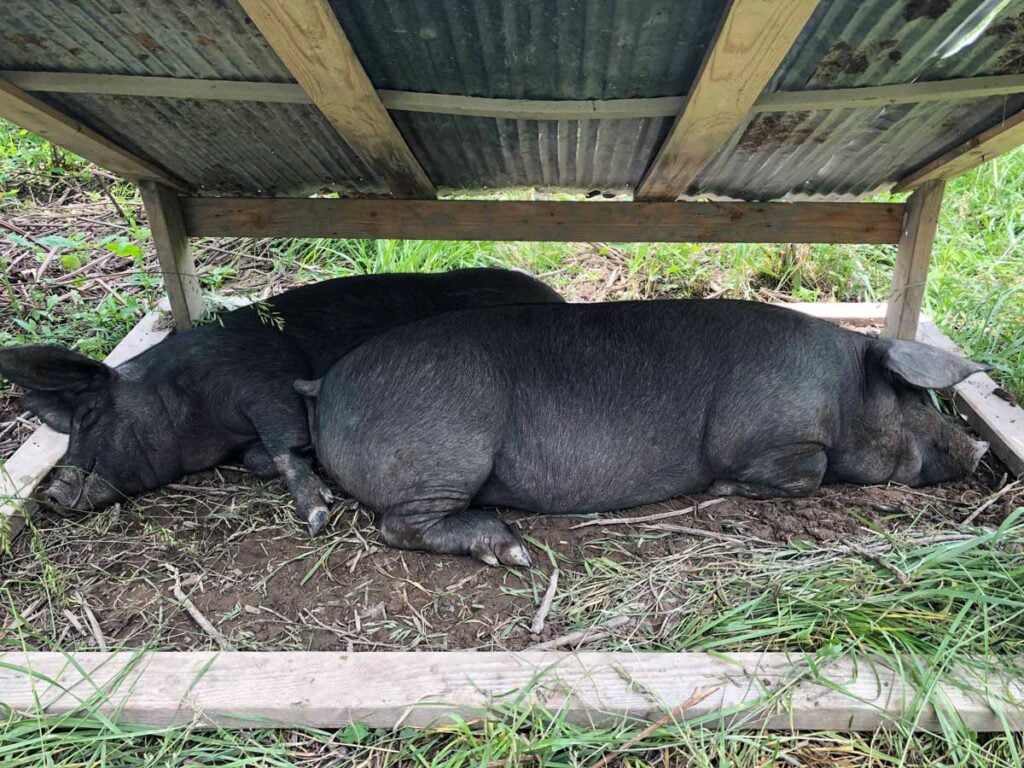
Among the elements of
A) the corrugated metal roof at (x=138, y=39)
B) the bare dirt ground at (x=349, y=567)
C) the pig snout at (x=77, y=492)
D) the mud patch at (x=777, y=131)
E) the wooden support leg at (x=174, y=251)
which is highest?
the corrugated metal roof at (x=138, y=39)

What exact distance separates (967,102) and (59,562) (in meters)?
3.64

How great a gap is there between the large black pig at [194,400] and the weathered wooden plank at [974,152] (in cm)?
242

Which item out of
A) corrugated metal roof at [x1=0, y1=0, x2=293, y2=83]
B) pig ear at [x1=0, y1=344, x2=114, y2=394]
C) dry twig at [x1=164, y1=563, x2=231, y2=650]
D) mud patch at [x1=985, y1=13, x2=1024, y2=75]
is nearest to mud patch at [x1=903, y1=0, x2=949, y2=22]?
mud patch at [x1=985, y1=13, x2=1024, y2=75]

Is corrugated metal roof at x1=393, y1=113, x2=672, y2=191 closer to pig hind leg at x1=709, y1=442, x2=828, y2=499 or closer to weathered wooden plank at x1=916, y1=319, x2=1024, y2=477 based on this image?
pig hind leg at x1=709, y1=442, x2=828, y2=499

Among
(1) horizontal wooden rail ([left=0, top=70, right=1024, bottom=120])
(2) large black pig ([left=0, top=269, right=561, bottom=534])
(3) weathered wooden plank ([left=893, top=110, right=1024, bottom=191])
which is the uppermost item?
(1) horizontal wooden rail ([left=0, top=70, right=1024, bottom=120])

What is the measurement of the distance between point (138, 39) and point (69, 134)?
806 millimetres

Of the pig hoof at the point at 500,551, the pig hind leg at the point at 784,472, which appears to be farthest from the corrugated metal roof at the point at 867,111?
the pig hoof at the point at 500,551

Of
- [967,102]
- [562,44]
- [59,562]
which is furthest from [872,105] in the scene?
[59,562]

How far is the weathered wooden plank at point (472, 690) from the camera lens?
7.34ft

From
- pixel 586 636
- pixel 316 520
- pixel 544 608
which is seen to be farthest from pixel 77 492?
pixel 586 636

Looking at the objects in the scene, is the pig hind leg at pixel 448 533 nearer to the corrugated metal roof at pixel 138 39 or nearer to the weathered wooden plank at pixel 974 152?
the corrugated metal roof at pixel 138 39

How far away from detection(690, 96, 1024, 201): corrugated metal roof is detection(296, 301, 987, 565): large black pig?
25.6 inches

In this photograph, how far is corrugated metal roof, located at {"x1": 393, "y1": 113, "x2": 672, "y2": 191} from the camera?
3184 millimetres

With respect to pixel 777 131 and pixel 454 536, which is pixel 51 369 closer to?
pixel 454 536
